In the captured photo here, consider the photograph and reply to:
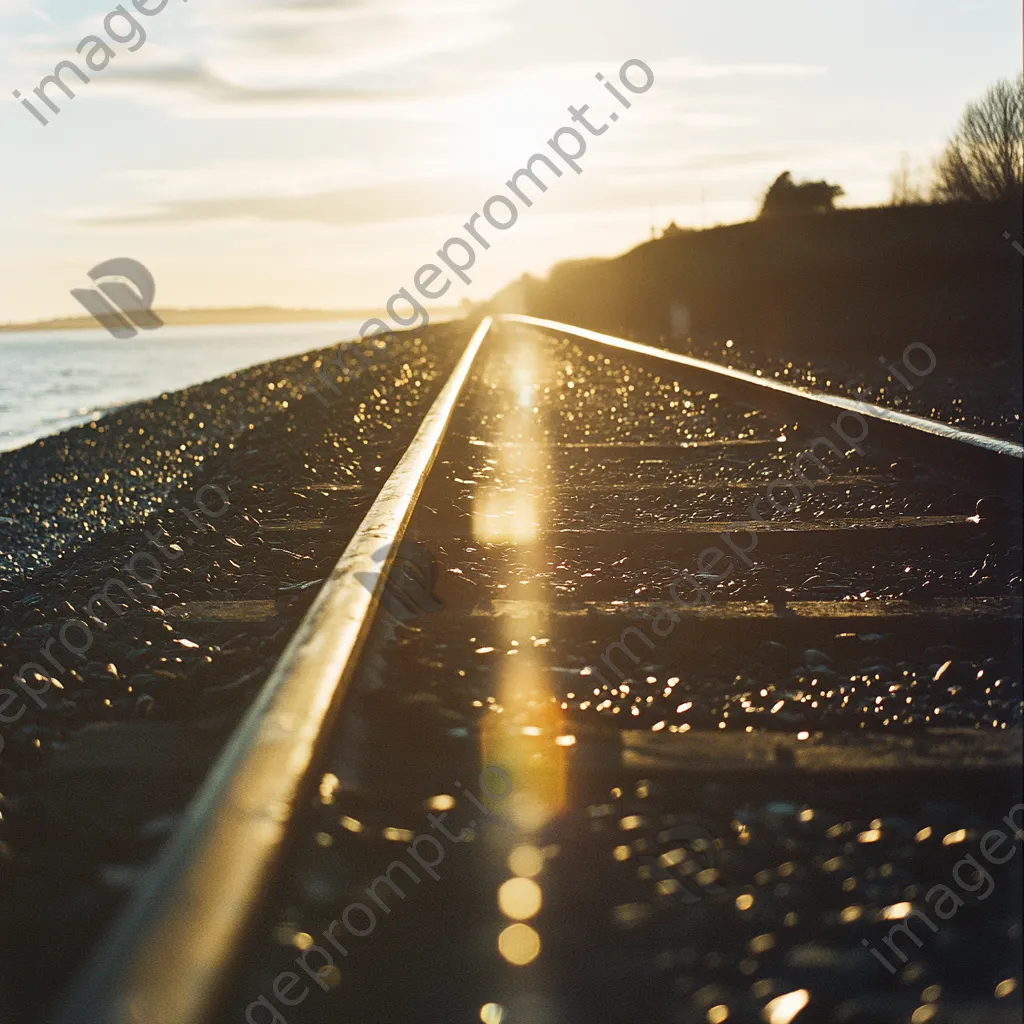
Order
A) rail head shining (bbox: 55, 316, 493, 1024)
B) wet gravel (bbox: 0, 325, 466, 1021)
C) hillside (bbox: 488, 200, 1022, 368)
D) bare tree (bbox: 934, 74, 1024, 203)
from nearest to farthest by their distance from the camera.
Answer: rail head shining (bbox: 55, 316, 493, 1024) → wet gravel (bbox: 0, 325, 466, 1021) → hillside (bbox: 488, 200, 1022, 368) → bare tree (bbox: 934, 74, 1024, 203)

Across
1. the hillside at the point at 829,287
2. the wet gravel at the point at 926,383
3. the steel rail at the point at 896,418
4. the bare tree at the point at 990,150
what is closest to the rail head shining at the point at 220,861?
the steel rail at the point at 896,418

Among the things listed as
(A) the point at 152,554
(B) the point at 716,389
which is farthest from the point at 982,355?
(A) the point at 152,554

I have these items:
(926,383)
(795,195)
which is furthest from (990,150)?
(926,383)

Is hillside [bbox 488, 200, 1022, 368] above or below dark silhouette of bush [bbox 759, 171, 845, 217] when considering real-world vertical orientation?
below

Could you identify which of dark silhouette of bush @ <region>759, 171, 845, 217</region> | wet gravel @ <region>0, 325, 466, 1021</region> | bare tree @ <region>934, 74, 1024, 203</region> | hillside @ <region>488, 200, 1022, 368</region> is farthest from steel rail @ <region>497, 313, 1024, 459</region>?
dark silhouette of bush @ <region>759, 171, 845, 217</region>

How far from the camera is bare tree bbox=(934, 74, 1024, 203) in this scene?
4519 centimetres

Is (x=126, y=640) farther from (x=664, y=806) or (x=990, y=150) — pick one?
(x=990, y=150)

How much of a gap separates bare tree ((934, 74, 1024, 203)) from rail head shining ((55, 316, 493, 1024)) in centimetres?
4814

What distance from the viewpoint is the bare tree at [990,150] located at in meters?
45.2

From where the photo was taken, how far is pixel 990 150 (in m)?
45.9

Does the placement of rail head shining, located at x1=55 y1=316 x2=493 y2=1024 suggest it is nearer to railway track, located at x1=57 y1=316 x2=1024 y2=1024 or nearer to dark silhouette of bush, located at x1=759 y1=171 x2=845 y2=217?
railway track, located at x1=57 y1=316 x2=1024 y2=1024

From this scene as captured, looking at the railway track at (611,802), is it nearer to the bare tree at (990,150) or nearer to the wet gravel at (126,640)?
the wet gravel at (126,640)

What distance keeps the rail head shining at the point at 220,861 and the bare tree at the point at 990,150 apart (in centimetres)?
4814

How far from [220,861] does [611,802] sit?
576 millimetres
